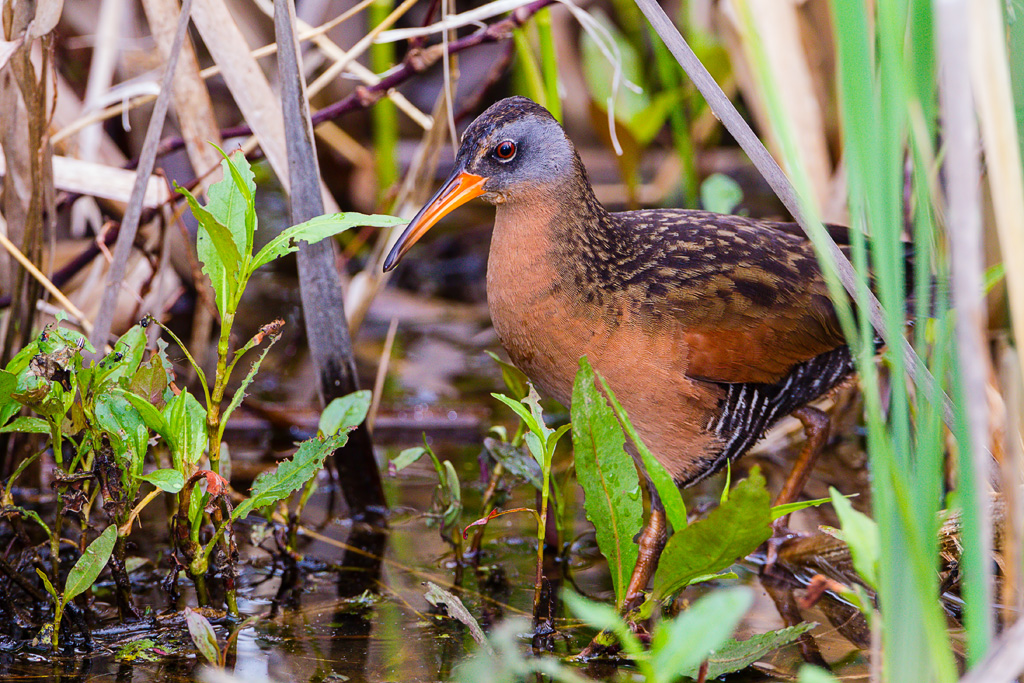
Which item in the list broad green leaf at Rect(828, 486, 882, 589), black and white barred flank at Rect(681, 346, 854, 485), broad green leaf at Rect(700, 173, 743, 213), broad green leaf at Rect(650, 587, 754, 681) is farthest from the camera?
broad green leaf at Rect(700, 173, 743, 213)

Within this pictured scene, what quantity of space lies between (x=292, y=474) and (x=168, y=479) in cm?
23

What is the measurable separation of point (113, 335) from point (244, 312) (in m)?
0.65

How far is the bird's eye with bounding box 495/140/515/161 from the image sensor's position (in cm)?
223

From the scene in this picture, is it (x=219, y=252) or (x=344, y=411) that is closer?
(x=219, y=252)

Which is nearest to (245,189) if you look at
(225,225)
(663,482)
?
(225,225)

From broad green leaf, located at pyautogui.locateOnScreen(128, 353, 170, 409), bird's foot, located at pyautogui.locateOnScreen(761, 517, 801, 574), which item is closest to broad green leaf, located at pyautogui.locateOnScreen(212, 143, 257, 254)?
broad green leaf, located at pyautogui.locateOnScreen(128, 353, 170, 409)

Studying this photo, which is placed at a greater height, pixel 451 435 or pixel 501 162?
pixel 501 162

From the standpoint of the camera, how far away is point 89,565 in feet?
5.90

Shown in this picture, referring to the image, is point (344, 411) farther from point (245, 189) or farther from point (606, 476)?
point (606, 476)

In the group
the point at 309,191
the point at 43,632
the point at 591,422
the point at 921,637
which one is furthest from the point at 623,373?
the point at 43,632

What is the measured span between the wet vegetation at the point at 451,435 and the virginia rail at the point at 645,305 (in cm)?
10

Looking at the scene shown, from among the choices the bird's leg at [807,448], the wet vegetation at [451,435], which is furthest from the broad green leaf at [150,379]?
the bird's leg at [807,448]

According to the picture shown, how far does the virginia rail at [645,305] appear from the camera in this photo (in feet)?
7.07

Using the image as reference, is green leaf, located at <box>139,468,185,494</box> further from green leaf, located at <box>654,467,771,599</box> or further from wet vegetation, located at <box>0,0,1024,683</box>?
green leaf, located at <box>654,467,771,599</box>
